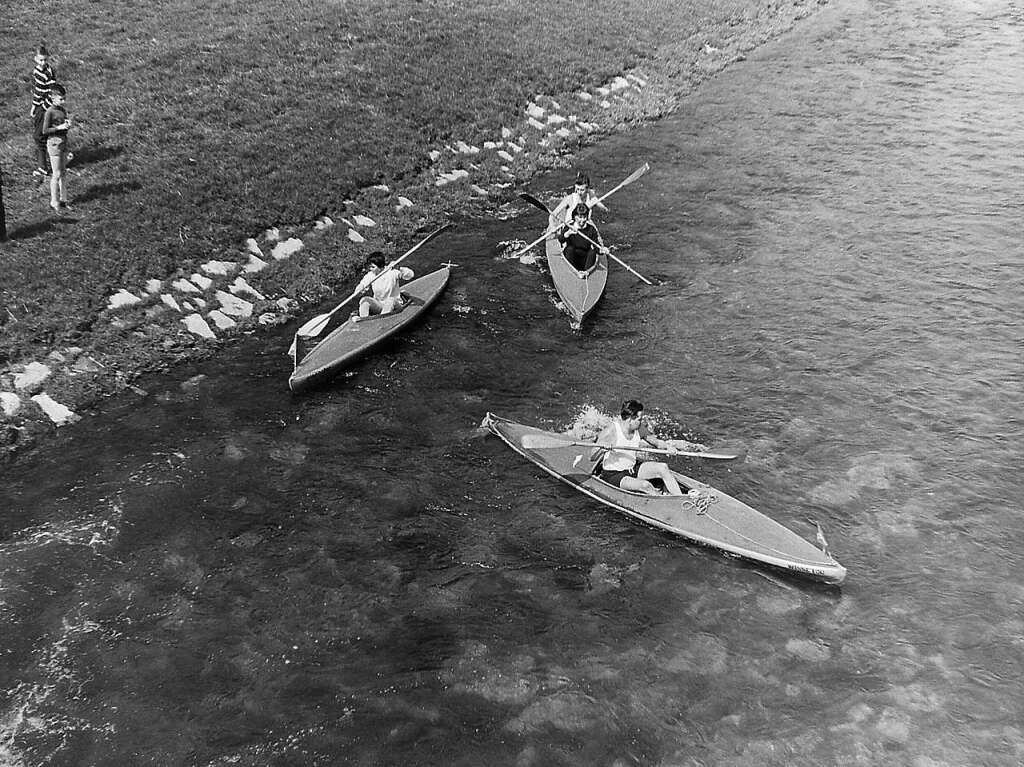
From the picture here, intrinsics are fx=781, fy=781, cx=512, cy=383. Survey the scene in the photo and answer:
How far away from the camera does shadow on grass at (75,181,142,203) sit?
66.8 ft

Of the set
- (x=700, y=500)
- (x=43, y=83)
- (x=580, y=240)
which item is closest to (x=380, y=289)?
(x=580, y=240)

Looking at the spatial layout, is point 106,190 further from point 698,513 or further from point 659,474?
point 698,513

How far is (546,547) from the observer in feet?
44.3

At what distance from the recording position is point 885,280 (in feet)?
70.0

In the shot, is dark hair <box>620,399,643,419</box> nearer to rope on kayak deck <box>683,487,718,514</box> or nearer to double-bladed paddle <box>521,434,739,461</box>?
double-bladed paddle <box>521,434,739,461</box>

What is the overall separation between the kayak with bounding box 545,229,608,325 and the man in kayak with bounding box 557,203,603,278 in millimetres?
180

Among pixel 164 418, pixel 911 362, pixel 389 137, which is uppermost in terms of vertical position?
pixel 389 137

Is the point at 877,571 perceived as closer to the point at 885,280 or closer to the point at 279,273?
the point at 885,280

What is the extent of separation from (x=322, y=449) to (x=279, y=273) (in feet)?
22.8

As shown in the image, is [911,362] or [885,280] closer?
[911,362]

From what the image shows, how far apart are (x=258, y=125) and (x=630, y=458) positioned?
17241 millimetres

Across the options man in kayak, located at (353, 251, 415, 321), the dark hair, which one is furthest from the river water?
the dark hair

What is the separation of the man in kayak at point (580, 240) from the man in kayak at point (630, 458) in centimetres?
730

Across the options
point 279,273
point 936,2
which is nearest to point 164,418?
point 279,273
